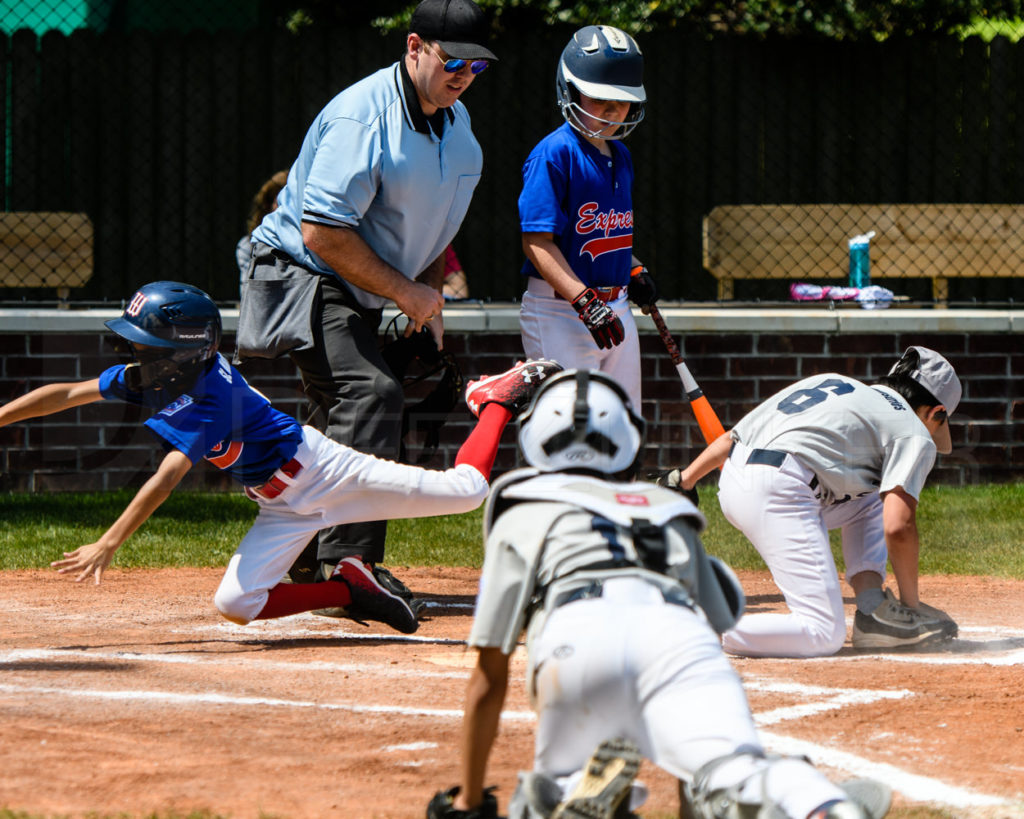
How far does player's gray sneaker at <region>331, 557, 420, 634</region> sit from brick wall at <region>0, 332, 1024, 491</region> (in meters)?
3.66

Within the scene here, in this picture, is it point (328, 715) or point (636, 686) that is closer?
point (636, 686)

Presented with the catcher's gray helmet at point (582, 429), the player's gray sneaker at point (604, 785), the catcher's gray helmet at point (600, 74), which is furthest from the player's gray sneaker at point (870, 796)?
the catcher's gray helmet at point (600, 74)

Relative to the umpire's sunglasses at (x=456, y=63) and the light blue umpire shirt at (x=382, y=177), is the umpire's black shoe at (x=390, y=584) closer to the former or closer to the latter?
the light blue umpire shirt at (x=382, y=177)

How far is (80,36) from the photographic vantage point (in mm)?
9938

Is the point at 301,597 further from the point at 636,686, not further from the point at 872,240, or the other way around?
the point at 872,240

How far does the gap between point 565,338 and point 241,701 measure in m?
2.34

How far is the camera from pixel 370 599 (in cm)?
520

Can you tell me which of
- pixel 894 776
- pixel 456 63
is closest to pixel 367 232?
pixel 456 63

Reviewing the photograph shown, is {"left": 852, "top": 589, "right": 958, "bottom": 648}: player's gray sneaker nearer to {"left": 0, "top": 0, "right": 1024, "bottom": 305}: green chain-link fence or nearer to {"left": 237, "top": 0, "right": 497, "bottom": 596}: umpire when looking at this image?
{"left": 237, "top": 0, "right": 497, "bottom": 596}: umpire

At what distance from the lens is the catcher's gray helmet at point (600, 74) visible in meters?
5.61

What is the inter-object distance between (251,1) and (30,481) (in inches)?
242

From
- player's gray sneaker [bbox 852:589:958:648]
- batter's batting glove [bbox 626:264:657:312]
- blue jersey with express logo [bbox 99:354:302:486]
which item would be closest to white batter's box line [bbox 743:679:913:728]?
player's gray sneaker [bbox 852:589:958:648]

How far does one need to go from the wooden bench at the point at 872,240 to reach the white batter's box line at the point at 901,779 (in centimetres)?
668

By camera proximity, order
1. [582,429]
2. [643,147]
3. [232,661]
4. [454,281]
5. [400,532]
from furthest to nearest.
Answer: [643,147] → [454,281] → [400,532] → [232,661] → [582,429]
